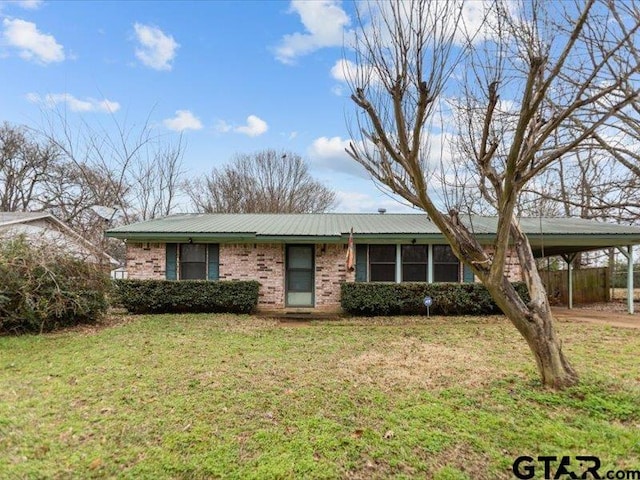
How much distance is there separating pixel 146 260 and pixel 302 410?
947 centimetres

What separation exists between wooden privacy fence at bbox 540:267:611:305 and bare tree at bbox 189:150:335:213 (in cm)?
Result: 1795

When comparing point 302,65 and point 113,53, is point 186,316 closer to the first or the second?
point 302,65

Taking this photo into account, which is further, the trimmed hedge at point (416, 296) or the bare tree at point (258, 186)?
the bare tree at point (258, 186)

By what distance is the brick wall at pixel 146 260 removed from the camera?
1163cm

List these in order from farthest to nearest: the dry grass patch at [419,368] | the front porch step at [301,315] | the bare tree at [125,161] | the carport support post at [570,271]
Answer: the bare tree at [125,161] < the carport support post at [570,271] < the front porch step at [301,315] < the dry grass patch at [419,368]

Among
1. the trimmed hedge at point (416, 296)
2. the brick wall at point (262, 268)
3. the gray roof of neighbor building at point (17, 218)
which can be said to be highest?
the gray roof of neighbor building at point (17, 218)

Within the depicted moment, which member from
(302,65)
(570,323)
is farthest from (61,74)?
(570,323)

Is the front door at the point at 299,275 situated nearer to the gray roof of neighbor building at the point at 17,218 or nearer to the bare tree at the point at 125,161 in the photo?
the bare tree at the point at 125,161

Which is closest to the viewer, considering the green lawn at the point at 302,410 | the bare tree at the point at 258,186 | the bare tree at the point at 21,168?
the green lawn at the point at 302,410

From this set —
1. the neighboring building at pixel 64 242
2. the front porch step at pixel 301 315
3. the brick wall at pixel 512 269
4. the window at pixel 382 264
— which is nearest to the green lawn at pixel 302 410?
the neighboring building at pixel 64 242

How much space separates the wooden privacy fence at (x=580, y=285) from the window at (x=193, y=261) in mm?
13258

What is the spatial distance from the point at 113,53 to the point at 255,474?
50.4ft

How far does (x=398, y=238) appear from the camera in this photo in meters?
11.2

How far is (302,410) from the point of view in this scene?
390 centimetres
